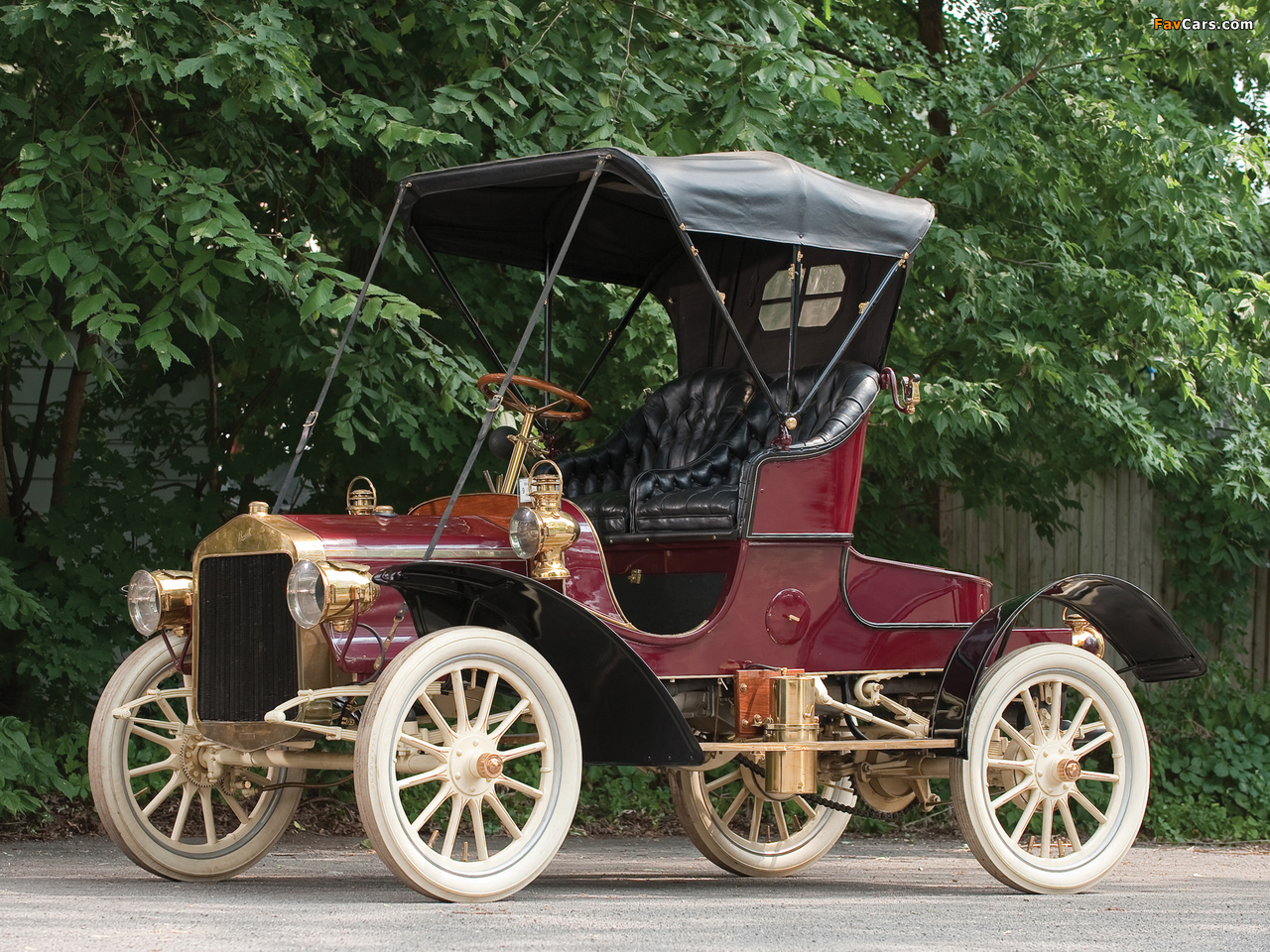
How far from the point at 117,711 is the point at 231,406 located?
398 cm

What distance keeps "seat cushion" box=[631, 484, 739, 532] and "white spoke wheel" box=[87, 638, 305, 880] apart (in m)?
1.63

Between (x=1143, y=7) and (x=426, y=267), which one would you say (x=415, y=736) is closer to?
(x=426, y=267)

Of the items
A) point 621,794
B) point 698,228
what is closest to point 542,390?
point 698,228

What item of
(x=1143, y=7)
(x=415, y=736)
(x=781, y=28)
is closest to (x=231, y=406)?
(x=781, y=28)

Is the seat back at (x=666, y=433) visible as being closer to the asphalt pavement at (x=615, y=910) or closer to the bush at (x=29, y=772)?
the asphalt pavement at (x=615, y=910)

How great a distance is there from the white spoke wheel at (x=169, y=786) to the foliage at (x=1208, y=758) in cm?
563

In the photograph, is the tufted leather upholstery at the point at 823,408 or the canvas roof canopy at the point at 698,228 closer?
the canvas roof canopy at the point at 698,228

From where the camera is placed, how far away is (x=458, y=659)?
4723 millimetres

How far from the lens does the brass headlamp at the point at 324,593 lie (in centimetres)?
474

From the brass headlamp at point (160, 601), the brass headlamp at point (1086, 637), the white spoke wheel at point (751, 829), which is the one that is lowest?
the white spoke wheel at point (751, 829)

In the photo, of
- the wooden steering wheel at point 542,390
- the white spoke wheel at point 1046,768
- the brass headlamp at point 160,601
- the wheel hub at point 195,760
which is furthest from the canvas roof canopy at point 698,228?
the wheel hub at point 195,760

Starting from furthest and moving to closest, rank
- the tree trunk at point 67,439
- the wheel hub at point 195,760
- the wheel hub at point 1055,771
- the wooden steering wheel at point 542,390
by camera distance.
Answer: the tree trunk at point 67,439, the wooden steering wheel at point 542,390, the wheel hub at point 1055,771, the wheel hub at point 195,760

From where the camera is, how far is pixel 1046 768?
5.86m

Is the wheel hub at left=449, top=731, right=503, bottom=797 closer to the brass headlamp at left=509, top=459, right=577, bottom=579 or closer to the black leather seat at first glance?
the brass headlamp at left=509, top=459, right=577, bottom=579
